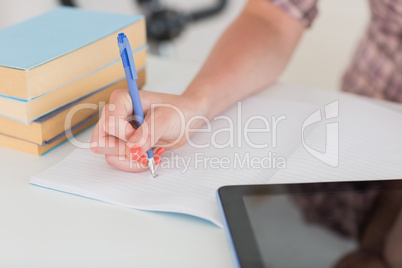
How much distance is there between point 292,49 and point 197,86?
278mm

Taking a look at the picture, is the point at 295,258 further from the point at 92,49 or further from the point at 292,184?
the point at 92,49

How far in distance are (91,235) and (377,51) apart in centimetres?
80

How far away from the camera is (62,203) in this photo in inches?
22.3

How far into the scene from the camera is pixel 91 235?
0.52m

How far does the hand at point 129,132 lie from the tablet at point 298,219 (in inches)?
4.7

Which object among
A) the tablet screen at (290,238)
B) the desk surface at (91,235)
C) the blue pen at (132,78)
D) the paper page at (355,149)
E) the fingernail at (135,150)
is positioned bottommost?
the desk surface at (91,235)

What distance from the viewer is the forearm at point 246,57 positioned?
2.50 feet

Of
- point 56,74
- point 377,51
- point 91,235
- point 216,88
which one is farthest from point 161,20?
point 91,235

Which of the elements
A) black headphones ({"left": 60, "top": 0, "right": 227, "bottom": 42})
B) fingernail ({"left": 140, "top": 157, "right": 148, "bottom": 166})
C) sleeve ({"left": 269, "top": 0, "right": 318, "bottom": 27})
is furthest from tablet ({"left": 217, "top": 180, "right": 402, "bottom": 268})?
black headphones ({"left": 60, "top": 0, "right": 227, "bottom": 42})

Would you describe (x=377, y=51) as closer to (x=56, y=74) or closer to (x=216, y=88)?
(x=216, y=88)

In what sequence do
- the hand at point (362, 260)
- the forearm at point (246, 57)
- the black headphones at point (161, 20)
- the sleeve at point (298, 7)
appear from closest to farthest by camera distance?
the hand at point (362, 260) → the forearm at point (246, 57) → the sleeve at point (298, 7) → the black headphones at point (161, 20)

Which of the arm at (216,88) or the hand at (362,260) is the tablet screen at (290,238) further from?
the arm at (216,88)

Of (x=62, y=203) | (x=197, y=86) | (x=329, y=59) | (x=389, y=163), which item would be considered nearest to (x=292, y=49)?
(x=197, y=86)

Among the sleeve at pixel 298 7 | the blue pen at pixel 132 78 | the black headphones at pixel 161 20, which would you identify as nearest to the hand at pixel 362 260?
the blue pen at pixel 132 78
